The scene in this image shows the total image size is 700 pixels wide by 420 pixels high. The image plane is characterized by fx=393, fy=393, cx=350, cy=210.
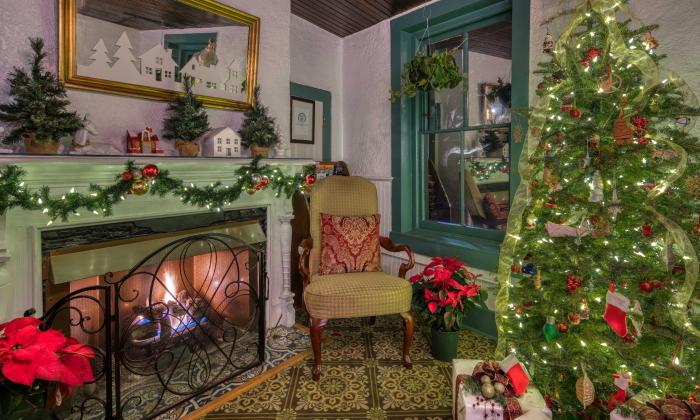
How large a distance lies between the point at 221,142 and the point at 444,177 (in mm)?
2010

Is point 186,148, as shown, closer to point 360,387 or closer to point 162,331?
point 162,331

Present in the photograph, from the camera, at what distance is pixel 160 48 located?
239 cm

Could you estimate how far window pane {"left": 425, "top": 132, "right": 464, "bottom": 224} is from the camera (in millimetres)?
3523

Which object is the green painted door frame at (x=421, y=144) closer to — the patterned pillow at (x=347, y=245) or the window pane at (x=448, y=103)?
the window pane at (x=448, y=103)

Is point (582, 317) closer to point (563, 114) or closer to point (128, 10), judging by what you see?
point (563, 114)

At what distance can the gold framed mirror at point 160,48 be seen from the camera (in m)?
2.08

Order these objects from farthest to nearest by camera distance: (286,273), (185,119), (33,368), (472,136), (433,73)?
(472,136)
(286,273)
(433,73)
(185,119)
(33,368)

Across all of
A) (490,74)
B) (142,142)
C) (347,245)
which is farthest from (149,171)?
(490,74)

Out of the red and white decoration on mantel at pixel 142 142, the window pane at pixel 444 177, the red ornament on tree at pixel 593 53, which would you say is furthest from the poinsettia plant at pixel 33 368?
the window pane at pixel 444 177

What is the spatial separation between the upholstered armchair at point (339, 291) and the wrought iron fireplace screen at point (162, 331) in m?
0.35

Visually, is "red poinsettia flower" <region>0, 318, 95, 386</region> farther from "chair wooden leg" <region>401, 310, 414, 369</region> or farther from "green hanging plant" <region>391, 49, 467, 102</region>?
"green hanging plant" <region>391, 49, 467, 102</region>

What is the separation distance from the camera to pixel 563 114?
1.95 m

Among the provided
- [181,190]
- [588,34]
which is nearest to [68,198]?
[181,190]

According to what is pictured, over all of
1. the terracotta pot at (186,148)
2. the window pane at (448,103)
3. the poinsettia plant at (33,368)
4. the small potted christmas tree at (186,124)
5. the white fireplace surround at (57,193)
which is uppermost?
the window pane at (448,103)
